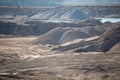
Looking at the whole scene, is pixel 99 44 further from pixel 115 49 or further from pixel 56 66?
pixel 56 66

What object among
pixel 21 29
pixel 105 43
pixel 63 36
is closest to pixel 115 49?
pixel 105 43

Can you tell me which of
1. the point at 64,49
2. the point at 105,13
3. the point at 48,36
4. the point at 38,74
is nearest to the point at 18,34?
the point at 48,36

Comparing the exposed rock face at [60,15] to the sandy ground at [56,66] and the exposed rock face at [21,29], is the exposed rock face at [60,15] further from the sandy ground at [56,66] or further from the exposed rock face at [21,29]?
the sandy ground at [56,66]

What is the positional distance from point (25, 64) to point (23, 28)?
61.8 feet

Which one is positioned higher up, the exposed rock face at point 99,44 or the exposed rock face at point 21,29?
the exposed rock face at point 99,44

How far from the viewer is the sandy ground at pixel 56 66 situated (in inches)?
637

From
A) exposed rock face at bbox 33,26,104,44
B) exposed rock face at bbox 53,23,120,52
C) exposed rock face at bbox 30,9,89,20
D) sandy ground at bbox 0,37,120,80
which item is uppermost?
sandy ground at bbox 0,37,120,80

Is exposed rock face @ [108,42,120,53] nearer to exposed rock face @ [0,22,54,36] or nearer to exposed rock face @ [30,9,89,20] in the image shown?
exposed rock face @ [0,22,54,36]

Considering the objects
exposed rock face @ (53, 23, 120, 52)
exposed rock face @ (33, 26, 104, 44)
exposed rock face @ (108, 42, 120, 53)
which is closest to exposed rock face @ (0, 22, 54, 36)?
exposed rock face @ (33, 26, 104, 44)

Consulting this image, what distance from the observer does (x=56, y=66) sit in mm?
18344

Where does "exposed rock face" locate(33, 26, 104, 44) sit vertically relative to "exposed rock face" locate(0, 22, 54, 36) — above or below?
above

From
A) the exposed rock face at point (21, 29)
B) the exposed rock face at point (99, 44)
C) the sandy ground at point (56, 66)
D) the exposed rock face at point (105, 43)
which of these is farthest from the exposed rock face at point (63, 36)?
the exposed rock face at point (21, 29)

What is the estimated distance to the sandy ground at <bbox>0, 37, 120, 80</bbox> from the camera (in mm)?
16178

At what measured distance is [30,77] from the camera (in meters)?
16.1
